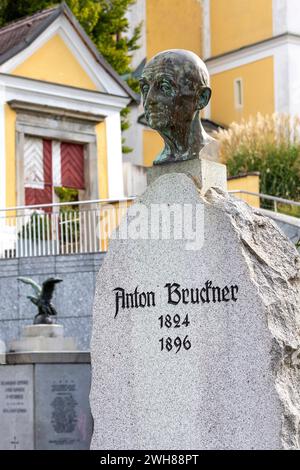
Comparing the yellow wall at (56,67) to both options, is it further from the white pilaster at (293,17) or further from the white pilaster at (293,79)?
the white pilaster at (293,17)

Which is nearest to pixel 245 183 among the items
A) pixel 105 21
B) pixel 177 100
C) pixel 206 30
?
pixel 105 21

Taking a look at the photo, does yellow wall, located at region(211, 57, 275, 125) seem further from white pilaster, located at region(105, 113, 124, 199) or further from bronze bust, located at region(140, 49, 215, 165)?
bronze bust, located at region(140, 49, 215, 165)

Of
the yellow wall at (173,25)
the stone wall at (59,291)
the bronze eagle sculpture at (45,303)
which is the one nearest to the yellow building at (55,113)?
the stone wall at (59,291)

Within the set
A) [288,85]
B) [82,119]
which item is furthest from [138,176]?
[288,85]

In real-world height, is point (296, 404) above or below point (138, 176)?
below

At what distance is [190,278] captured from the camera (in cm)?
787

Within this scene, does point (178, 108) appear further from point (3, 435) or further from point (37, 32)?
point (37, 32)

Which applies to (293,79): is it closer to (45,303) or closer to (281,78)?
(281,78)

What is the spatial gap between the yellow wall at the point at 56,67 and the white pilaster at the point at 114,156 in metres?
0.99

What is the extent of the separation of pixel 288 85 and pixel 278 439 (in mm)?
31640

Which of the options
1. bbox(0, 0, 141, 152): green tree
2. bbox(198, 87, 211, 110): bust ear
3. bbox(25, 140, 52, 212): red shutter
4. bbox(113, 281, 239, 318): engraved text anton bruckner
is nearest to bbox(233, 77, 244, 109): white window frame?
bbox(0, 0, 141, 152): green tree

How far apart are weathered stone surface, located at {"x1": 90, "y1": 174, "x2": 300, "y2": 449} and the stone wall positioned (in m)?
13.7

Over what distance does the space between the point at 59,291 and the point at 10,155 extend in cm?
624

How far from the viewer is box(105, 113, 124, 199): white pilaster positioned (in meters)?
30.0
